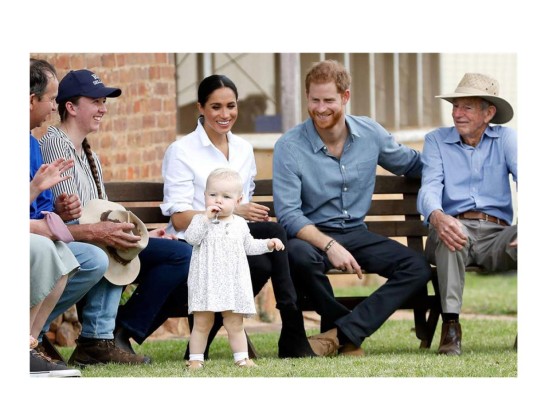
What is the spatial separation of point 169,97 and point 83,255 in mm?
4036

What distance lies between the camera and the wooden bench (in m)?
7.42

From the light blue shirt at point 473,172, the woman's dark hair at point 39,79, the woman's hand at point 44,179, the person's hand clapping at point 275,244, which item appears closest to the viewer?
the woman's hand at point 44,179

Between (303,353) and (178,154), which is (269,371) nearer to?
(303,353)

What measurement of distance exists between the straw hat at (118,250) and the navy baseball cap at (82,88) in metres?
0.57

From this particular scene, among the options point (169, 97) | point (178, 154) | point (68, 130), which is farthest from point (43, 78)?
point (169, 97)

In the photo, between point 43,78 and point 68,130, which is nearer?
point 43,78

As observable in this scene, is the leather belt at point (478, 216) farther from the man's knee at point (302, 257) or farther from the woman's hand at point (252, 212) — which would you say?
the woman's hand at point (252, 212)

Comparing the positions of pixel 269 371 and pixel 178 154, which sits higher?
pixel 178 154

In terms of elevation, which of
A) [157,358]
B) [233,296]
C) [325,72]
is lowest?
[157,358]

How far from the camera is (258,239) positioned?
664cm

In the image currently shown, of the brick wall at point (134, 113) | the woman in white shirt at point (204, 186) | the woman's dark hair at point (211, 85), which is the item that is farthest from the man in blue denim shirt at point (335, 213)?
the brick wall at point (134, 113)

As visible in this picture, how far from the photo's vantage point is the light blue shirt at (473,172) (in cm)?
729

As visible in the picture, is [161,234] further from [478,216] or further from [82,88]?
[478,216]

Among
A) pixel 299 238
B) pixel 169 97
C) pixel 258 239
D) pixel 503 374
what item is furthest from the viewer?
pixel 169 97
